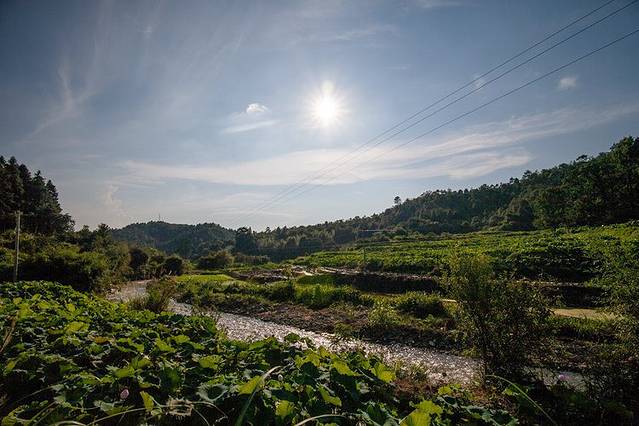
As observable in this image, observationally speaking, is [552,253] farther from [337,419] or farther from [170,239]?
[170,239]

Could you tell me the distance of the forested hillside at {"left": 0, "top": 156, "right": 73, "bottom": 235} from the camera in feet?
152

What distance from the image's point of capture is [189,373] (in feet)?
13.2

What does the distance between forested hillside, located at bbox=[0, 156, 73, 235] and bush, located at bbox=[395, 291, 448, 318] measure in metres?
50.3

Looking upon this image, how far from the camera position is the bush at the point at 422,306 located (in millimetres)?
14499

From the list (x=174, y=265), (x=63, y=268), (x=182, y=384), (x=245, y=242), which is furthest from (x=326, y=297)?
(x=245, y=242)

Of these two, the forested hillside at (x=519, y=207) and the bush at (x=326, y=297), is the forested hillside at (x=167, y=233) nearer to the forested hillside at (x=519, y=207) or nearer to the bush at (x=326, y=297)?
the forested hillside at (x=519, y=207)

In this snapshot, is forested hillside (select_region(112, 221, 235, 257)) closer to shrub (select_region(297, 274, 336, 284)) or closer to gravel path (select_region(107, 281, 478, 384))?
shrub (select_region(297, 274, 336, 284))

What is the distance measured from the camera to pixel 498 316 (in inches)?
267

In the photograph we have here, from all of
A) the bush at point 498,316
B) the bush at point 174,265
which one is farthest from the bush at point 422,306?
the bush at point 174,265

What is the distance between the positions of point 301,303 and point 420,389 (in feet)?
46.5

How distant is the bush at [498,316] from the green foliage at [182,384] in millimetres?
2949

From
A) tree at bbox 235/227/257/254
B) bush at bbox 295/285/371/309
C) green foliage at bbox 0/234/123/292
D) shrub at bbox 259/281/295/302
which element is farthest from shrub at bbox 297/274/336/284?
tree at bbox 235/227/257/254

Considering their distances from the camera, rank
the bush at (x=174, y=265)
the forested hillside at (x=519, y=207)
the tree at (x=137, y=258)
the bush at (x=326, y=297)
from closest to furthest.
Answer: the bush at (x=326, y=297) → the tree at (x=137, y=258) → the bush at (x=174, y=265) → the forested hillside at (x=519, y=207)

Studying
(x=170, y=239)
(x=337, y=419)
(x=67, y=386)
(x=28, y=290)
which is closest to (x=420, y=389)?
(x=337, y=419)
